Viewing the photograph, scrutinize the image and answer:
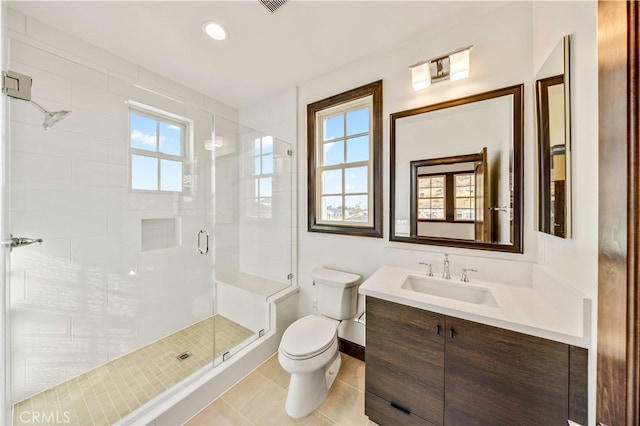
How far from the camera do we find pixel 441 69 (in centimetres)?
153

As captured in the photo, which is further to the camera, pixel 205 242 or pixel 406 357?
pixel 205 242

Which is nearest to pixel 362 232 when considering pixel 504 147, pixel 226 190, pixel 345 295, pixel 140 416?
pixel 345 295

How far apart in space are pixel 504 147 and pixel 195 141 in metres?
2.65

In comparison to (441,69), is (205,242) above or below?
below

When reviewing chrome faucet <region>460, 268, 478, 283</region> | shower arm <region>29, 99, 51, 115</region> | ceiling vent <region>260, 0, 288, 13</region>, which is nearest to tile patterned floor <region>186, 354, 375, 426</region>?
chrome faucet <region>460, 268, 478, 283</region>

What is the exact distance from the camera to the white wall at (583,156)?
813mm

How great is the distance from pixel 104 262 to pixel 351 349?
2.14 meters

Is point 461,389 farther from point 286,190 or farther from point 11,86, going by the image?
point 11,86

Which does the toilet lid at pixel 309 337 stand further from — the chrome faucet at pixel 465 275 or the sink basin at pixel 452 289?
the chrome faucet at pixel 465 275

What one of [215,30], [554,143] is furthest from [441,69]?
[215,30]

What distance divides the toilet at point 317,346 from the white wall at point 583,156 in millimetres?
1193

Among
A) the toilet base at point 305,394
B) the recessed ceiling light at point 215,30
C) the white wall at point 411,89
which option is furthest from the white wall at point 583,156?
the recessed ceiling light at point 215,30

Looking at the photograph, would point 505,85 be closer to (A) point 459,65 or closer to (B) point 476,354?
(A) point 459,65

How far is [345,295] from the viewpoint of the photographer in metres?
1.81
